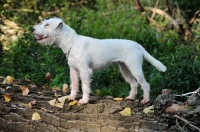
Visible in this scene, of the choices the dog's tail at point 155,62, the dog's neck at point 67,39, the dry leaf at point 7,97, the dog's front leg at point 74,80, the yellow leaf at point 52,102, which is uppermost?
the dog's neck at point 67,39

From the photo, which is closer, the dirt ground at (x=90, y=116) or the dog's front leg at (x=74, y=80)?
the dirt ground at (x=90, y=116)

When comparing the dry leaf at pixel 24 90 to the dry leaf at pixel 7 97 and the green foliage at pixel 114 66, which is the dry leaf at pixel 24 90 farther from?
the green foliage at pixel 114 66

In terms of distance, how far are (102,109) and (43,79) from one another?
349 cm

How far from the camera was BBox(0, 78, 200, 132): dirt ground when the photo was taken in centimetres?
441

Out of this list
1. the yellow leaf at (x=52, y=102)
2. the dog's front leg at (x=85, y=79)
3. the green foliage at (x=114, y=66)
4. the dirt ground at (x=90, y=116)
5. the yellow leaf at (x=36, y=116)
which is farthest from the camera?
the green foliage at (x=114, y=66)

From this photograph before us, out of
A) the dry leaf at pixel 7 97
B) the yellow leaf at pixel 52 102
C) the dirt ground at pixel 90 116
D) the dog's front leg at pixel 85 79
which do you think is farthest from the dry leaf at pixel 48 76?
the yellow leaf at pixel 52 102

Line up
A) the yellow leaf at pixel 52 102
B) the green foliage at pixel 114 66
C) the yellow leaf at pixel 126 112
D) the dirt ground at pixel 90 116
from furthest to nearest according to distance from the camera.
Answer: the green foliage at pixel 114 66
the yellow leaf at pixel 52 102
the yellow leaf at pixel 126 112
the dirt ground at pixel 90 116

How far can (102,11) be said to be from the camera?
13570mm

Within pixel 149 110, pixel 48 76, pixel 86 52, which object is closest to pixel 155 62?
pixel 86 52

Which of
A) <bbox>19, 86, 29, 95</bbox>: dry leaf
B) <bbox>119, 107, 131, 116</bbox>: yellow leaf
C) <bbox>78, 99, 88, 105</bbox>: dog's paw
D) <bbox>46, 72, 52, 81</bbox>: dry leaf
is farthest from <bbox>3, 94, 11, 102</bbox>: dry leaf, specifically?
<bbox>46, 72, 52, 81</bbox>: dry leaf

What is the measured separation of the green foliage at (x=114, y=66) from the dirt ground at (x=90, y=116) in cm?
209

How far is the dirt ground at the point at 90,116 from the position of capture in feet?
14.5

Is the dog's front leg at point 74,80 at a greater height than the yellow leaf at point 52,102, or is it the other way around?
the dog's front leg at point 74,80

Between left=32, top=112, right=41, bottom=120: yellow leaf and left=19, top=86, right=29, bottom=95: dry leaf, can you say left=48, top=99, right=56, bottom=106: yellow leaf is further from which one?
left=19, top=86, right=29, bottom=95: dry leaf
